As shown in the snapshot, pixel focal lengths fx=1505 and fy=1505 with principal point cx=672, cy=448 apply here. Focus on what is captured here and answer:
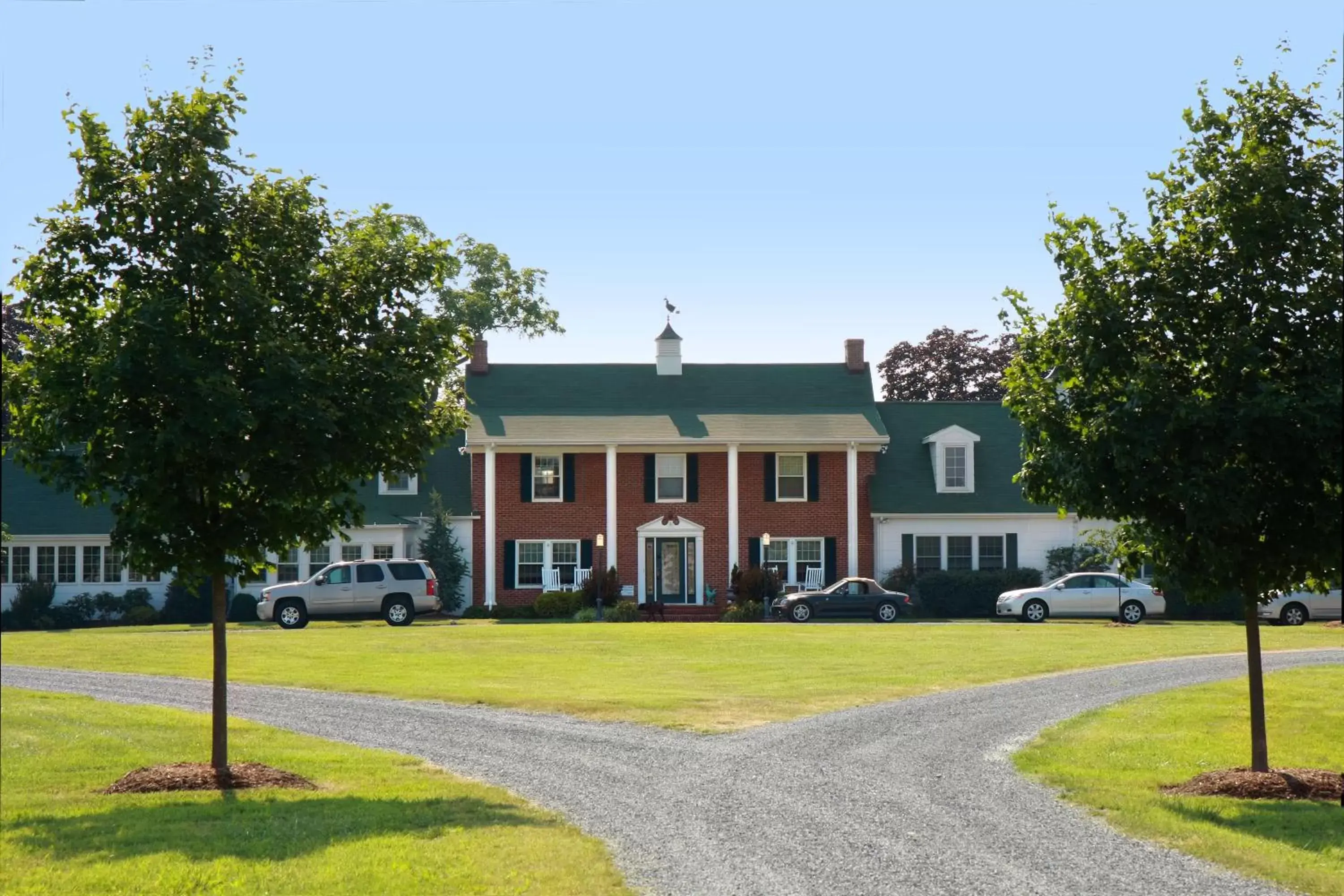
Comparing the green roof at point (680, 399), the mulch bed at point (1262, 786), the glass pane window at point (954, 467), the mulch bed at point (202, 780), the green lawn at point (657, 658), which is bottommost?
the mulch bed at point (1262, 786)

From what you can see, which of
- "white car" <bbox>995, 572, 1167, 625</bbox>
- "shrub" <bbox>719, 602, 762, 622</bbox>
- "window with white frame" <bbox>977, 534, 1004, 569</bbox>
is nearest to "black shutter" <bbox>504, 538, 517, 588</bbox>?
"shrub" <bbox>719, 602, 762, 622</bbox>

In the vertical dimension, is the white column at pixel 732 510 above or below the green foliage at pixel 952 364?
below

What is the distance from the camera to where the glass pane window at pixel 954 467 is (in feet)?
155

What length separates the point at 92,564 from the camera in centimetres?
4653

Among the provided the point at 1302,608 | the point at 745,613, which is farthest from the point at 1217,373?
the point at 745,613

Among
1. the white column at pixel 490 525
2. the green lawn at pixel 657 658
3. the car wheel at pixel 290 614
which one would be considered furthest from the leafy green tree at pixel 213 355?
the white column at pixel 490 525

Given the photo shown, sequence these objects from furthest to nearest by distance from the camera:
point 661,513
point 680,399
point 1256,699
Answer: point 680,399, point 661,513, point 1256,699

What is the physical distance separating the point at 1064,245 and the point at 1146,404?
6.62 ft

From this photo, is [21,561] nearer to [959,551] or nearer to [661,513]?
[661,513]

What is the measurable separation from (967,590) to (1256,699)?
30068 millimetres

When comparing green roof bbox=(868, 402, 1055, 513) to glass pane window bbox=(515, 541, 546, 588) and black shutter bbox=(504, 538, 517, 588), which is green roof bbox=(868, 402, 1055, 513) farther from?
black shutter bbox=(504, 538, 517, 588)

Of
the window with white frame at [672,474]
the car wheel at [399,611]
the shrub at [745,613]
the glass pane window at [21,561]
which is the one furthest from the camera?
the window with white frame at [672,474]

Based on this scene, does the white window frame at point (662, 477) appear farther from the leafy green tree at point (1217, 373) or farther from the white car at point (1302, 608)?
the leafy green tree at point (1217, 373)

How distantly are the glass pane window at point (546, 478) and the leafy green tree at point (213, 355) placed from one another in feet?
102
